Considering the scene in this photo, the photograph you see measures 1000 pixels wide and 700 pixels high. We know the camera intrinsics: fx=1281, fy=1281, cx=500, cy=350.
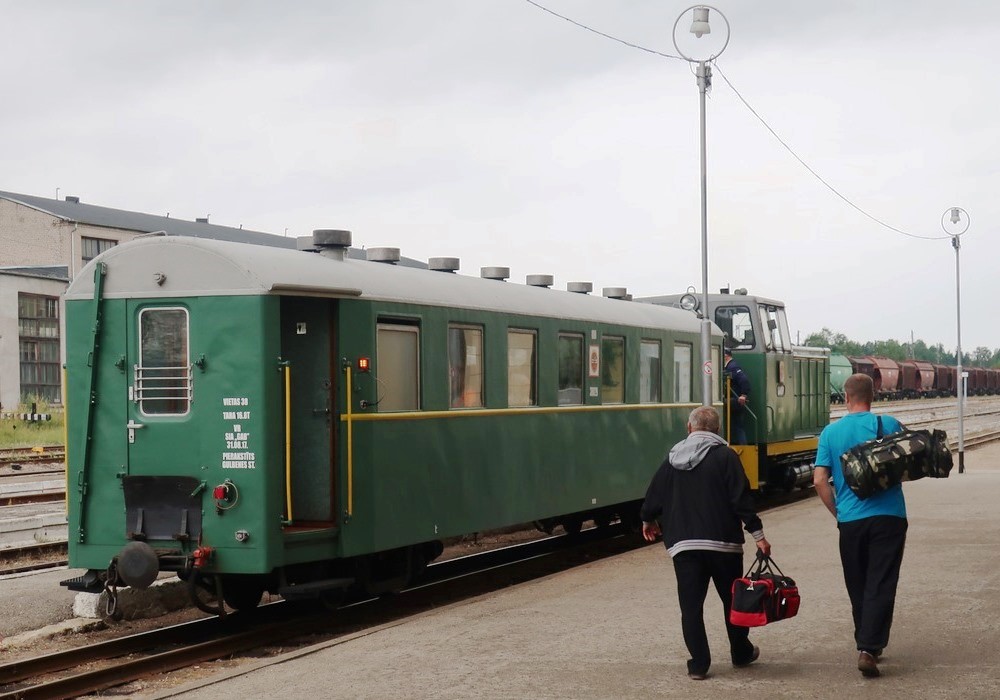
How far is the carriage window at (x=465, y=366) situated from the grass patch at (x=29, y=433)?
25.5 metres

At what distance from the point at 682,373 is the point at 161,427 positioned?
942 cm

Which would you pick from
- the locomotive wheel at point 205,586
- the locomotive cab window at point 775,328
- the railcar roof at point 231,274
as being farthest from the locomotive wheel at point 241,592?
the locomotive cab window at point 775,328

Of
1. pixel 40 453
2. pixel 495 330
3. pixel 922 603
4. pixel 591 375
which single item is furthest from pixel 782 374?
pixel 40 453

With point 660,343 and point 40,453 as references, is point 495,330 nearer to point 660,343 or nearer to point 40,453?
point 660,343

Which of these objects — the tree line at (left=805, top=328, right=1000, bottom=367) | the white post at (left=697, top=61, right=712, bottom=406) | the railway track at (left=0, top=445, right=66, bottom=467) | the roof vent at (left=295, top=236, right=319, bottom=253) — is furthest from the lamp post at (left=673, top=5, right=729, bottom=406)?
the tree line at (left=805, top=328, right=1000, bottom=367)

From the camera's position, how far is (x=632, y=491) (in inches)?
635

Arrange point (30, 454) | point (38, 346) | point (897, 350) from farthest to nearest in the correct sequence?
point (897, 350)
point (38, 346)
point (30, 454)

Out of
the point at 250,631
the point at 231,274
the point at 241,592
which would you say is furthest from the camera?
the point at 241,592

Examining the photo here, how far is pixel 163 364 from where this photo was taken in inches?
404

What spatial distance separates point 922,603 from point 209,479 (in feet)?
18.7

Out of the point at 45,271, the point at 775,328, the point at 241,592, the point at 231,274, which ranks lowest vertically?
the point at 241,592

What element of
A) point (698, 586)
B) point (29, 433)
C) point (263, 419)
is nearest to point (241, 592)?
point (263, 419)

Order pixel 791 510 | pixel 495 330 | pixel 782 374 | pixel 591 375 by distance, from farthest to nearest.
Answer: pixel 782 374 → pixel 791 510 → pixel 591 375 → pixel 495 330

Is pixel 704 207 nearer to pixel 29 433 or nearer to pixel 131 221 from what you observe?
pixel 29 433
